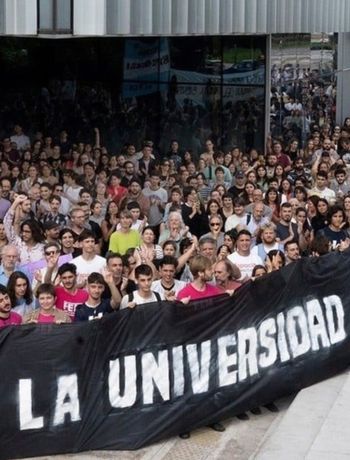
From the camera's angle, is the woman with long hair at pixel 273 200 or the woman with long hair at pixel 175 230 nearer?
the woman with long hair at pixel 175 230

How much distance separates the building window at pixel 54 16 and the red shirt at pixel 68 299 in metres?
5.90

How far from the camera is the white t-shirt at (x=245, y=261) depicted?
39.7 ft

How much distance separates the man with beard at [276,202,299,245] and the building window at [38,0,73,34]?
12.9 feet

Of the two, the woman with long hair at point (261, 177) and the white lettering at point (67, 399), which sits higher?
the woman with long hair at point (261, 177)

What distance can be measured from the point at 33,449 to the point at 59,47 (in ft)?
62.9

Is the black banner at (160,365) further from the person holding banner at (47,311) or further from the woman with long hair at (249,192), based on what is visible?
the woman with long hair at (249,192)

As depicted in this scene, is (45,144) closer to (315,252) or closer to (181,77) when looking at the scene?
(181,77)

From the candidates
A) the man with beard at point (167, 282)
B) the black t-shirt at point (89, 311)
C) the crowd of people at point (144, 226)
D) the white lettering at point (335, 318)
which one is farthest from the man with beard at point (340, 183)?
the black t-shirt at point (89, 311)

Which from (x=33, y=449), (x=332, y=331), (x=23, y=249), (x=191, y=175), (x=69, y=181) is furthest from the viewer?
(x=191, y=175)

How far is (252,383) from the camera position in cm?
1061

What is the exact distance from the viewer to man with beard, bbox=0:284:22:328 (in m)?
9.67

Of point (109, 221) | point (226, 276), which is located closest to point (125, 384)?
point (226, 276)

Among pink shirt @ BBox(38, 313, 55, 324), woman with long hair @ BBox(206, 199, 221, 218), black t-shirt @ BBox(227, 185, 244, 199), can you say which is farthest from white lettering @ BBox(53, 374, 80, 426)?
black t-shirt @ BBox(227, 185, 244, 199)

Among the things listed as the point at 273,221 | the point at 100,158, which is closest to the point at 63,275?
the point at 273,221
